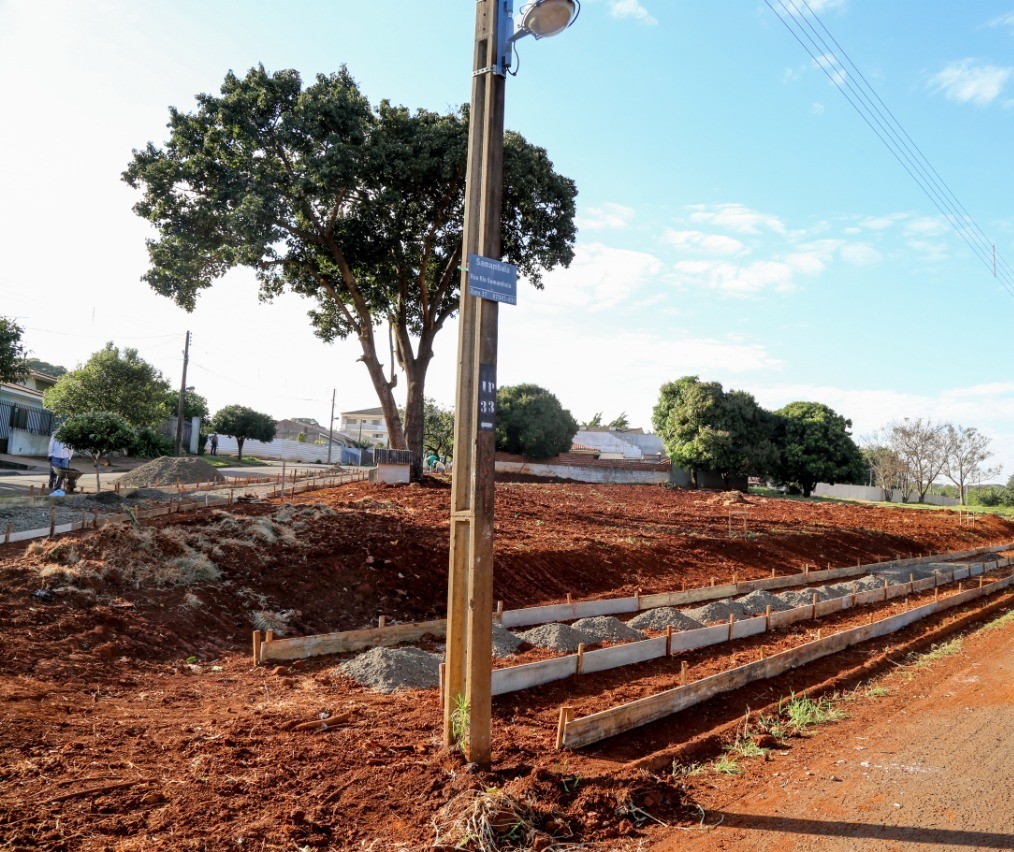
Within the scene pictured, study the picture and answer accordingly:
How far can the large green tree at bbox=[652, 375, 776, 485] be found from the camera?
1572 inches

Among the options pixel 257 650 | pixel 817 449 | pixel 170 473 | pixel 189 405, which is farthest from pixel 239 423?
pixel 257 650

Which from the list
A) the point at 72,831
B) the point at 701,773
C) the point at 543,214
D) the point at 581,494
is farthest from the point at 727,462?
the point at 72,831

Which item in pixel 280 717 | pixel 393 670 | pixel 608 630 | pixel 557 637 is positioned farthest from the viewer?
pixel 608 630

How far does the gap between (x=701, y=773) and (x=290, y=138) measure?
1645 centimetres

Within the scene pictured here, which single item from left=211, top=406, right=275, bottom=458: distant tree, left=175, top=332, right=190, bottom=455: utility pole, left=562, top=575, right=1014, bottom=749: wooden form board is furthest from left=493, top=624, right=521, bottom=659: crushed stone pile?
left=211, top=406, right=275, bottom=458: distant tree

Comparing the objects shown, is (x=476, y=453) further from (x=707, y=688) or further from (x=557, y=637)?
(x=557, y=637)

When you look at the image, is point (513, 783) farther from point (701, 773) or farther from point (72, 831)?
point (72, 831)

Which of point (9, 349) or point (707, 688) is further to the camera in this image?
point (9, 349)

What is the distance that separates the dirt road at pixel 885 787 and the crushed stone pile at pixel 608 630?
2746 millimetres

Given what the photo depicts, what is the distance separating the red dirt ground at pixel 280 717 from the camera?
3.93 m

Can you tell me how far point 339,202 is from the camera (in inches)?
721

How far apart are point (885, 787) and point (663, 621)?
4.84 metres

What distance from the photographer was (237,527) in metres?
11.2

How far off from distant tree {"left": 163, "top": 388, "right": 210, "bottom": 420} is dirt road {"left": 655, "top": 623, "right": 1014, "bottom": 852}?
4223 centimetres
